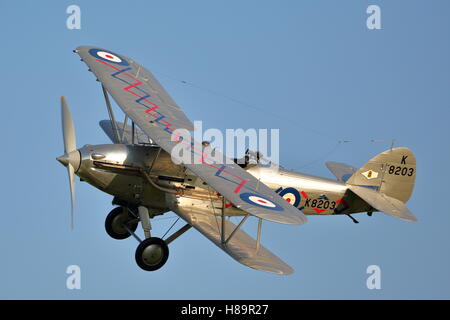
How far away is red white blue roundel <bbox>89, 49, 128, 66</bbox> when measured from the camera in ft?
61.3

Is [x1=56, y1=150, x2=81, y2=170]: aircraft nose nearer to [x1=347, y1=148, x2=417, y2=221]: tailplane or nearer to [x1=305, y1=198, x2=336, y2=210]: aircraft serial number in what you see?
[x1=305, y1=198, x2=336, y2=210]: aircraft serial number

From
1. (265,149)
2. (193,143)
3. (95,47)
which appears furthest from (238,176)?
(95,47)

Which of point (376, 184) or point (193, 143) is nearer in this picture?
point (193, 143)

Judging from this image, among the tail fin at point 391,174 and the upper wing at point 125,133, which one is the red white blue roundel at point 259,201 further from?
the tail fin at point 391,174

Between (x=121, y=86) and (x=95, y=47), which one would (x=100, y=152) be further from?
(x=95, y=47)

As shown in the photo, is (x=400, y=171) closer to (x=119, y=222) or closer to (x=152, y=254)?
(x=152, y=254)

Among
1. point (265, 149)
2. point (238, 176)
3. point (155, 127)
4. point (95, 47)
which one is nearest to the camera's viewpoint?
point (238, 176)

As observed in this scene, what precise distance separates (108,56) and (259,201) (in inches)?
251

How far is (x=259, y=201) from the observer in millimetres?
14117

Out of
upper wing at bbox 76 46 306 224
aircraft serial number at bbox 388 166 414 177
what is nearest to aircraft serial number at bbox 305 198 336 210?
aircraft serial number at bbox 388 166 414 177

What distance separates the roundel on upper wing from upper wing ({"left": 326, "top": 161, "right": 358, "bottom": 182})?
54.1 inches

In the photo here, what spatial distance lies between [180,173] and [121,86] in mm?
2323

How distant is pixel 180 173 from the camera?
16469 millimetres

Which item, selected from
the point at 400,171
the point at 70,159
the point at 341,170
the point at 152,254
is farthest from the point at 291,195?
the point at 70,159
